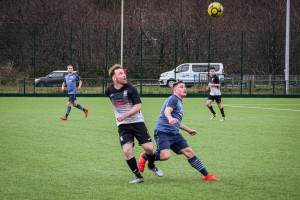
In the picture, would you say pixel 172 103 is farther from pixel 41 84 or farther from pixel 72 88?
pixel 41 84

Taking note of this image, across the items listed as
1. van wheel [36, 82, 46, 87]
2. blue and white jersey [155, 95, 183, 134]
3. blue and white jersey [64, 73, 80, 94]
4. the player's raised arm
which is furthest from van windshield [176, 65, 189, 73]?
the player's raised arm

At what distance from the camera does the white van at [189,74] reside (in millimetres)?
38812

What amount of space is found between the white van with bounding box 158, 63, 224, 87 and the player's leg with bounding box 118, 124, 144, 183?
98.4 feet

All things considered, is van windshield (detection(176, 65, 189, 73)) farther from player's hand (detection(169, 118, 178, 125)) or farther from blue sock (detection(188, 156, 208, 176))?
player's hand (detection(169, 118, 178, 125))

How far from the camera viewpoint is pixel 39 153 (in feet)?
36.6

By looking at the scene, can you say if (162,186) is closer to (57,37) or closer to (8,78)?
(8,78)

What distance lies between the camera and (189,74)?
40500 millimetres

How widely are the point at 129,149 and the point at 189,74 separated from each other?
3255 centimetres

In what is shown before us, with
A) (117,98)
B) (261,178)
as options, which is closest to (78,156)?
(117,98)

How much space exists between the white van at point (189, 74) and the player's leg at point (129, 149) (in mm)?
29989

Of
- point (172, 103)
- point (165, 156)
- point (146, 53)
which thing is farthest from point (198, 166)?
point (146, 53)

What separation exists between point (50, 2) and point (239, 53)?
23.0 metres

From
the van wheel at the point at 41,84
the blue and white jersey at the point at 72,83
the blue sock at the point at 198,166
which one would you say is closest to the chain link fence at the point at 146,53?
the van wheel at the point at 41,84

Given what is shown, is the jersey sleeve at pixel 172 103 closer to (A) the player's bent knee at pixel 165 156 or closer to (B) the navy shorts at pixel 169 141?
(B) the navy shorts at pixel 169 141
